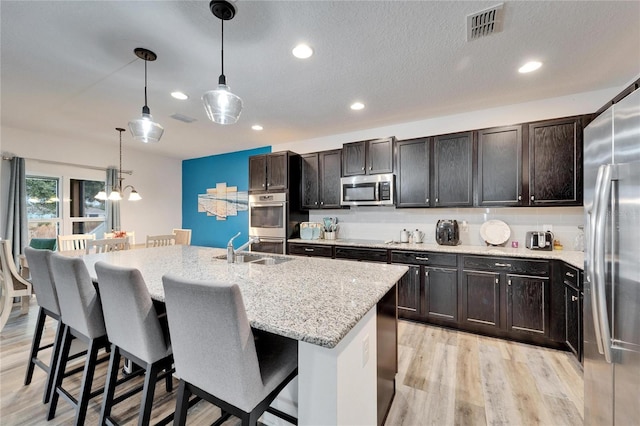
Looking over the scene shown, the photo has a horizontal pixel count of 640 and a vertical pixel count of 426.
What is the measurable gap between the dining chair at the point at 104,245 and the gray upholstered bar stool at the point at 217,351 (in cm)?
285

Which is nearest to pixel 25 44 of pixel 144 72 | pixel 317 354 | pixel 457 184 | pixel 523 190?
pixel 144 72

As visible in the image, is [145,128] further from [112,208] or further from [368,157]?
[112,208]

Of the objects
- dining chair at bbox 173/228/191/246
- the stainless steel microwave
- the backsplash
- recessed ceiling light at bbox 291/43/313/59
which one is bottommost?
dining chair at bbox 173/228/191/246

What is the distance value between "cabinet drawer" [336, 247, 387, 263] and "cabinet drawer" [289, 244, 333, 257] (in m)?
0.15

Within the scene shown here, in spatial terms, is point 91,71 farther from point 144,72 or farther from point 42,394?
point 42,394

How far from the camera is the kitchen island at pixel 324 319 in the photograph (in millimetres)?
959

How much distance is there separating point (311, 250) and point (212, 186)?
3.14 meters

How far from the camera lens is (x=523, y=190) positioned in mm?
2846

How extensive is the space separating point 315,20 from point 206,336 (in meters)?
1.93

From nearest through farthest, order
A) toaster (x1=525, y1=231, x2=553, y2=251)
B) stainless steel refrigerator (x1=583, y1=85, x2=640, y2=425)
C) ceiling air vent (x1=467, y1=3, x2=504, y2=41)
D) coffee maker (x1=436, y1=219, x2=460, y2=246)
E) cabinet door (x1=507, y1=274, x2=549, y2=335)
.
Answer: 1. stainless steel refrigerator (x1=583, y1=85, x2=640, y2=425)
2. ceiling air vent (x1=467, y1=3, x2=504, y2=41)
3. cabinet door (x1=507, y1=274, x2=549, y2=335)
4. toaster (x1=525, y1=231, x2=553, y2=251)
5. coffee maker (x1=436, y1=219, x2=460, y2=246)

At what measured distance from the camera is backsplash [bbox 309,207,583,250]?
291 cm

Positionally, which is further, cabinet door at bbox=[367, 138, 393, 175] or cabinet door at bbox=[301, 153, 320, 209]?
cabinet door at bbox=[301, 153, 320, 209]

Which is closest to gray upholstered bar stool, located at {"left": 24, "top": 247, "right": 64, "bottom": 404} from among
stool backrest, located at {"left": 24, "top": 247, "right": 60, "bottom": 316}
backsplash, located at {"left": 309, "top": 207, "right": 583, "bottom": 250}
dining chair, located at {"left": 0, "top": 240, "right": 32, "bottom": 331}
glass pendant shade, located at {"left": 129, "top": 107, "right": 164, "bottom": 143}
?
stool backrest, located at {"left": 24, "top": 247, "right": 60, "bottom": 316}

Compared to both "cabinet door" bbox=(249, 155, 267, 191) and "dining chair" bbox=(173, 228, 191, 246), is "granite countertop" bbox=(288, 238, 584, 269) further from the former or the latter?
"dining chair" bbox=(173, 228, 191, 246)
